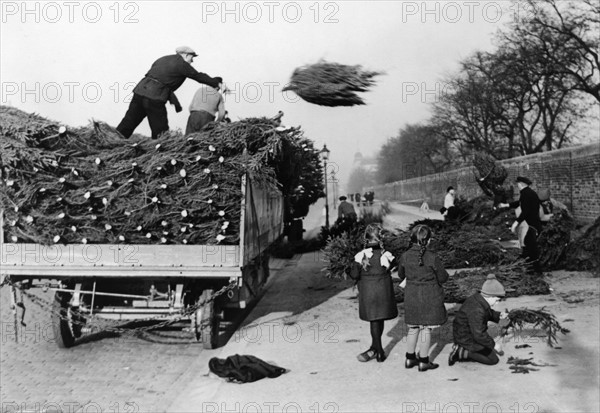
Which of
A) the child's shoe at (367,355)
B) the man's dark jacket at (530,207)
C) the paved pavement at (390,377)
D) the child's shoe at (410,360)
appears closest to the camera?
the paved pavement at (390,377)

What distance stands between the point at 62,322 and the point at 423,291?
4676mm

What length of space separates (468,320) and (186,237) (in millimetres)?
3329

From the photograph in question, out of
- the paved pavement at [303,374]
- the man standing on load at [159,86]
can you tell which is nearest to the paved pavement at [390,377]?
the paved pavement at [303,374]

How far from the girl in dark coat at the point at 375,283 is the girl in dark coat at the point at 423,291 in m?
0.32

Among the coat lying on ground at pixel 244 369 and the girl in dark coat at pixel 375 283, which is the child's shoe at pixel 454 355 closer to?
the girl in dark coat at pixel 375 283

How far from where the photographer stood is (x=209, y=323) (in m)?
7.62

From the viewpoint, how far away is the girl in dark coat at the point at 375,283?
6.41 meters

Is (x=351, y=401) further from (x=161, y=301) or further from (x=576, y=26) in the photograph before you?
(x=576, y=26)

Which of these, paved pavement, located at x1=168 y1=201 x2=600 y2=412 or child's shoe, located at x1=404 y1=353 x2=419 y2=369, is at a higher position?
child's shoe, located at x1=404 y1=353 x2=419 y2=369

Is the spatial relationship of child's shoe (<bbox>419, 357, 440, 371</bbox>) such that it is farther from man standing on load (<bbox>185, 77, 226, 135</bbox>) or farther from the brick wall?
the brick wall

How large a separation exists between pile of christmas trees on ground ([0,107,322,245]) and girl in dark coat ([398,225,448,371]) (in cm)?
212

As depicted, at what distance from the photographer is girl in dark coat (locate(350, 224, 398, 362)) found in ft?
21.0

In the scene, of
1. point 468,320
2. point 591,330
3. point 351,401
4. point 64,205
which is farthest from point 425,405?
point 64,205

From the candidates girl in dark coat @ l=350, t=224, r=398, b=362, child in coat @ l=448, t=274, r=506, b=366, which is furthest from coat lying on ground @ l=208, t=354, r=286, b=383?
child in coat @ l=448, t=274, r=506, b=366
